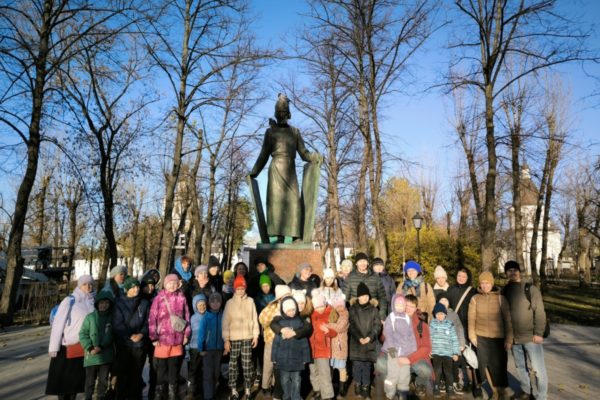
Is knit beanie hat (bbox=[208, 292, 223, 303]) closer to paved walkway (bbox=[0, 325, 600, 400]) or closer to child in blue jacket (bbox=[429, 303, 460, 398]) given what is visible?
paved walkway (bbox=[0, 325, 600, 400])

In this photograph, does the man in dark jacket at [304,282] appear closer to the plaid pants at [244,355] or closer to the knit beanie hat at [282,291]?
the knit beanie hat at [282,291]

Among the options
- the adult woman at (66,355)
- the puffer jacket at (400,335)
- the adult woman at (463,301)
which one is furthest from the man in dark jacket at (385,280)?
the adult woman at (66,355)

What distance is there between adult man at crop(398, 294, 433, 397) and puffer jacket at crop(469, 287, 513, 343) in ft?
2.38

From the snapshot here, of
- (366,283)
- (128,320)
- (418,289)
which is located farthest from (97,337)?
(418,289)

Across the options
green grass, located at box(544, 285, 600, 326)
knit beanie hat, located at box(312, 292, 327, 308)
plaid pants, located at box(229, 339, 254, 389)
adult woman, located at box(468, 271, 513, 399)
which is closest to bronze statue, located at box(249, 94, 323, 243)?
knit beanie hat, located at box(312, 292, 327, 308)

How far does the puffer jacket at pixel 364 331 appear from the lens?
5441 mm

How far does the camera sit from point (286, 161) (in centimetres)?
787

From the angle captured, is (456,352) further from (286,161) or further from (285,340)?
(286,161)

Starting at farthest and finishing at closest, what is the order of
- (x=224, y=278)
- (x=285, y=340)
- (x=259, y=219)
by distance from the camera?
(x=259, y=219) → (x=224, y=278) → (x=285, y=340)

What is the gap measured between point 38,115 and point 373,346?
12137 millimetres

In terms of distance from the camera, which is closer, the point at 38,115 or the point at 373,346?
the point at 373,346

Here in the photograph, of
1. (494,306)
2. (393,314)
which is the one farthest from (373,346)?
(494,306)

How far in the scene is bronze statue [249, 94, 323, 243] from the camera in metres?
7.81

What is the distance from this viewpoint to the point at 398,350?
5227mm
